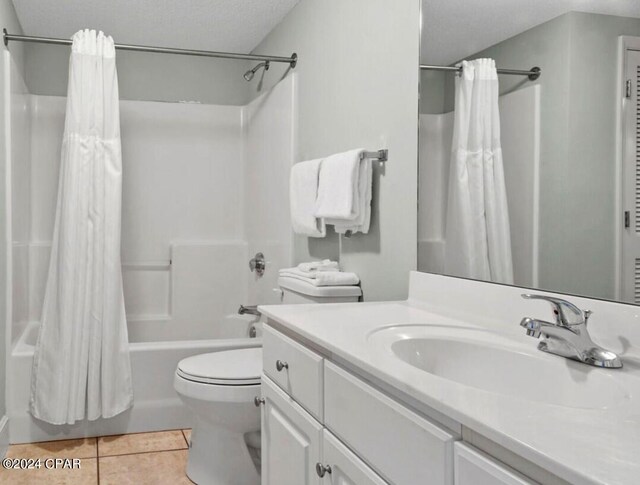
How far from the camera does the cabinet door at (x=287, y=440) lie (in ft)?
4.53

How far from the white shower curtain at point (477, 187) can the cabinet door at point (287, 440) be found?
0.63 metres

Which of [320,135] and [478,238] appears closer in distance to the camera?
[478,238]

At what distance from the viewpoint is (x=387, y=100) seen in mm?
2137

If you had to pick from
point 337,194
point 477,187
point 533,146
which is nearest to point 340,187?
point 337,194

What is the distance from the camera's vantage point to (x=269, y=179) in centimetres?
358

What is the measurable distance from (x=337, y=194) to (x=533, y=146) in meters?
0.93

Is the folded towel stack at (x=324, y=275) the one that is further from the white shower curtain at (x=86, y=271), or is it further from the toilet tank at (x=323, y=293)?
the white shower curtain at (x=86, y=271)

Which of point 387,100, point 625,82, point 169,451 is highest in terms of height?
point 387,100

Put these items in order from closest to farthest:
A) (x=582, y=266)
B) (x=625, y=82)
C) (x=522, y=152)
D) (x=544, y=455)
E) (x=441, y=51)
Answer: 1. (x=544, y=455)
2. (x=625, y=82)
3. (x=582, y=266)
4. (x=522, y=152)
5. (x=441, y=51)

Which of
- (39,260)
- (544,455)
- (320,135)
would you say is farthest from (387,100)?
(39,260)

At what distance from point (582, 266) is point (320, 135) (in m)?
1.70

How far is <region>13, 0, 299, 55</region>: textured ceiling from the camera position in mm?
3105

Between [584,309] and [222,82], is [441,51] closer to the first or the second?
[584,309]

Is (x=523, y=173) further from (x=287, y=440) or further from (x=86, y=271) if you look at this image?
(x=86, y=271)
